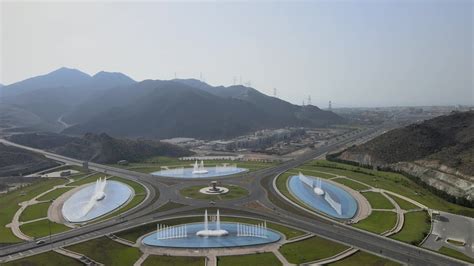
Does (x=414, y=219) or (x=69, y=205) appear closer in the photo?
(x=414, y=219)

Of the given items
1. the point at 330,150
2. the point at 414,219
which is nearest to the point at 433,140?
the point at 330,150

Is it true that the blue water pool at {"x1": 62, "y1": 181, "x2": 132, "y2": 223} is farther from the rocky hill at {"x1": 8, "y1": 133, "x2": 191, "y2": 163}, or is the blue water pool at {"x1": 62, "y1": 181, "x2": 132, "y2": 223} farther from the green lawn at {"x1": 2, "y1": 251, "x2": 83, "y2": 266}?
the rocky hill at {"x1": 8, "y1": 133, "x2": 191, "y2": 163}

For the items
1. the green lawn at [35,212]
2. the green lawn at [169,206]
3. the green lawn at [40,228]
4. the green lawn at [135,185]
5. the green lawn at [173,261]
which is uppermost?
the green lawn at [135,185]

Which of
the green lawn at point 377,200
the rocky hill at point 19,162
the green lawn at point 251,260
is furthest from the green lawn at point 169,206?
the rocky hill at point 19,162

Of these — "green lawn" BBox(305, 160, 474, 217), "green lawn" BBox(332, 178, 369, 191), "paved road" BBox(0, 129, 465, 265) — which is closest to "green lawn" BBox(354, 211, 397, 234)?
"paved road" BBox(0, 129, 465, 265)

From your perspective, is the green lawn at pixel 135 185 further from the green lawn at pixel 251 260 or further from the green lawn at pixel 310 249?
the green lawn at pixel 310 249

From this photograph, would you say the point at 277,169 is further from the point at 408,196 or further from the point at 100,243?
the point at 100,243

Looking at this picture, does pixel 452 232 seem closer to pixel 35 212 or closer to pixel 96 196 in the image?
pixel 96 196
